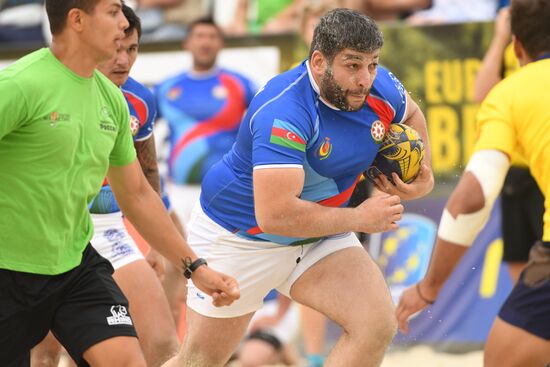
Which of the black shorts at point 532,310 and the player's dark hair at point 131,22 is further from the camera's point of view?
the player's dark hair at point 131,22

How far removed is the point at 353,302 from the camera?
5637mm

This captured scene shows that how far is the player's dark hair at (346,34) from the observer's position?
17.7ft

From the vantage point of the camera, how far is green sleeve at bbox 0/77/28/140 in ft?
14.9

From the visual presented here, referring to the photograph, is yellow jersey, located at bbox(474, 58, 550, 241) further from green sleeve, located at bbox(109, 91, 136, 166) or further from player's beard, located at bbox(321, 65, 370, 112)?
green sleeve, located at bbox(109, 91, 136, 166)

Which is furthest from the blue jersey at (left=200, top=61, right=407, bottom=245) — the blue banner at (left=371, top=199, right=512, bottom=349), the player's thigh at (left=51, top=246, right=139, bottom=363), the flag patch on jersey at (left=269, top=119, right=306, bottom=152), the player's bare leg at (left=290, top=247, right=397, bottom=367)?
the blue banner at (left=371, top=199, right=512, bottom=349)

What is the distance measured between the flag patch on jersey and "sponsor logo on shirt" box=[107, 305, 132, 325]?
3.57 ft

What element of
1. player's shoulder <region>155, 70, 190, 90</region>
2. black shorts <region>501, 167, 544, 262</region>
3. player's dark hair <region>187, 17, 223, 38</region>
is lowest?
player's shoulder <region>155, 70, 190, 90</region>

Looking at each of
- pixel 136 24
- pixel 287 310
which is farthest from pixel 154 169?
pixel 287 310

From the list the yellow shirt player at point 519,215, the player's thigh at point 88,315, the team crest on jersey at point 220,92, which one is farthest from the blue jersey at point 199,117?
the player's thigh at point 88,315

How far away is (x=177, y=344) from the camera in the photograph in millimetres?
6520

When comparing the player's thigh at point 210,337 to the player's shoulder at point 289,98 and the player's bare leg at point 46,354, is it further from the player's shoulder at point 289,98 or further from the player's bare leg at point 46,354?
the player's shoulder at point 289,98

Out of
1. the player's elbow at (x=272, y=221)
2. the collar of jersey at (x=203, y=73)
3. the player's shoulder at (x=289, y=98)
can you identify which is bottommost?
the collar of jersey at (x=203, y=73)

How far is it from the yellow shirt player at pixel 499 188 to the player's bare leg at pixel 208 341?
122cm

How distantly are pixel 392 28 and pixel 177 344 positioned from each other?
14.3ft
